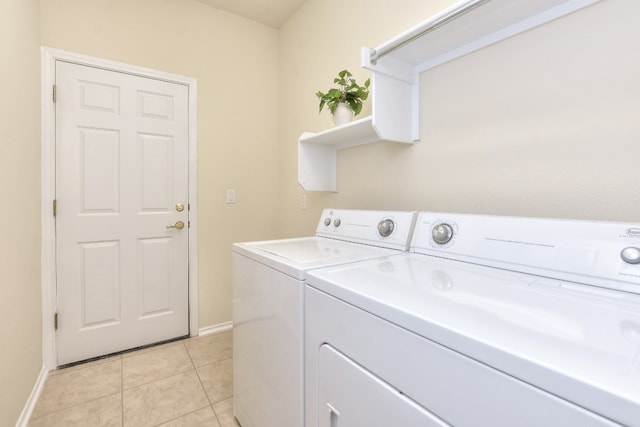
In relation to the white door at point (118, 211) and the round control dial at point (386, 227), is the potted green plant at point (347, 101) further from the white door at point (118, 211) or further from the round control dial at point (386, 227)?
the white door at point (118, 211)

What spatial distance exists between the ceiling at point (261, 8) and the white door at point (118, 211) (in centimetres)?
77

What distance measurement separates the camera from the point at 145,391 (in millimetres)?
1763

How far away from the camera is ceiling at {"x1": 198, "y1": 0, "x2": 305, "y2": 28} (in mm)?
2379

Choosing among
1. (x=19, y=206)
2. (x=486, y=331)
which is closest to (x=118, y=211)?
(x=19, y=206)

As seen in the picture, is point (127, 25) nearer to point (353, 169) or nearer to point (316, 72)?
point (316, 72)

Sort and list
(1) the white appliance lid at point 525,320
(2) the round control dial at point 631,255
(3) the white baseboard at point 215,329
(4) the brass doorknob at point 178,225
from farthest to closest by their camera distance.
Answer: (3) the white baseboard at point 215,329
(4) the brass doorknob at point 178,225
(2) the round control dial at point 631,255
(1) the white appliance lid at point 525,320

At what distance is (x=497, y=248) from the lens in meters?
0.95

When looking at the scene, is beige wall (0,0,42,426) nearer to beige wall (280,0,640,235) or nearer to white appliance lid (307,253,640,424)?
white appliance lid (307,253,640,424)

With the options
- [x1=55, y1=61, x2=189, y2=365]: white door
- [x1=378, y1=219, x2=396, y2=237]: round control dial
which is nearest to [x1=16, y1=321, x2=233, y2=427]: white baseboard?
[x1=55, y1=61, x2=189, y2=365]: white door

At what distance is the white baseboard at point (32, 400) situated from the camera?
1481 millimetres

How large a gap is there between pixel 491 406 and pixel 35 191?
2.41 m

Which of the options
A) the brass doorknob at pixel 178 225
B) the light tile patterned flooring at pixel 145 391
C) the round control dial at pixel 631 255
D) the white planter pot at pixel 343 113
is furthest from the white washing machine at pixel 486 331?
the brass doorknob at pixel 178 225

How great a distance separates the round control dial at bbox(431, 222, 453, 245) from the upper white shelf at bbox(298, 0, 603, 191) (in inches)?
19.4

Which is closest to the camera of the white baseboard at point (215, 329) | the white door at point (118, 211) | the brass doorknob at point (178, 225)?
the white door at point (118, 211)
